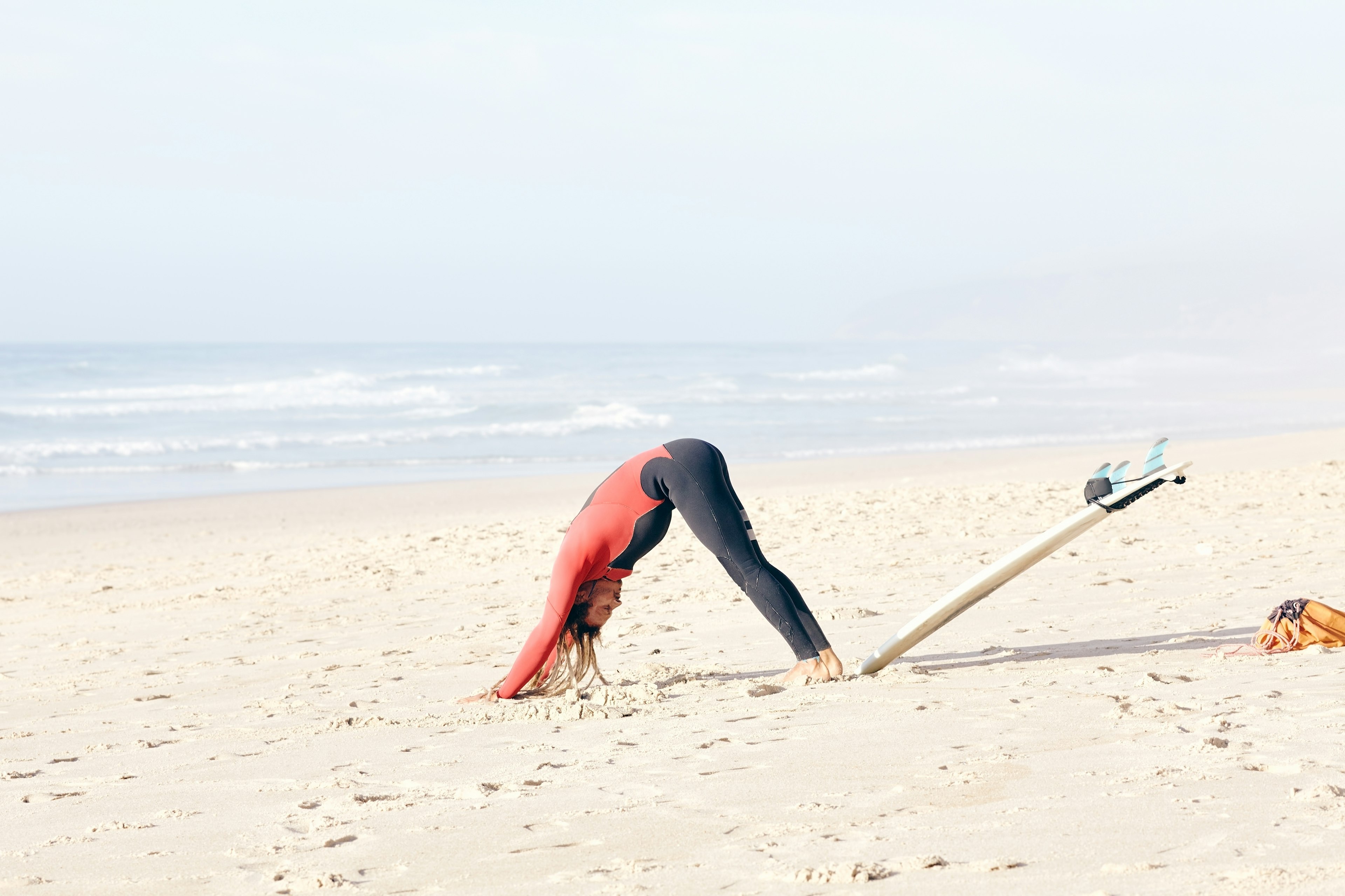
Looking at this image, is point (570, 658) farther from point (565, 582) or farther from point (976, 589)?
point (976, 589)

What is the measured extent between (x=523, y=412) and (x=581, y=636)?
23.3 m

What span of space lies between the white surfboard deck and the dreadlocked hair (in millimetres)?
1152

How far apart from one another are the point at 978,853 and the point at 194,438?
2174cm

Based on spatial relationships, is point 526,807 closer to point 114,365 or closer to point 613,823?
point 613,823

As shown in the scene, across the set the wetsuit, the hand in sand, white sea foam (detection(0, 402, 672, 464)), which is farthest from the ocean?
the wetsuit

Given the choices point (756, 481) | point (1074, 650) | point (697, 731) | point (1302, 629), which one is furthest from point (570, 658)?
point (756, 481)

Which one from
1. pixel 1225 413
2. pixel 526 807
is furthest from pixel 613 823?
pixel 1225 413

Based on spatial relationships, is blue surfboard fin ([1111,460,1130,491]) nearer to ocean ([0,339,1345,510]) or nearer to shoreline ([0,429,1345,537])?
shoreline ([0,429,1345,537])

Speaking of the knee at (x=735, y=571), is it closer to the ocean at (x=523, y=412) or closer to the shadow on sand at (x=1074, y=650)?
the shadow on sand at (x=1074, y=650)

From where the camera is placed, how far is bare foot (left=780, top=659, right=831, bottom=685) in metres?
4.58

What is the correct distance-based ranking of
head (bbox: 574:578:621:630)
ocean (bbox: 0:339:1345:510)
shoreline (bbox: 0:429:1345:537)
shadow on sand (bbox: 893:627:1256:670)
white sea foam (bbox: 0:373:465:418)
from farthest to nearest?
white sea foam (bbox: 0:373:465:418) < ocean (bbox: 0:339:1345:510) < shoreline (bbox: 0:429:1345:537) < shadow on sand (bbox: 893:627:1256:670) < head (bbox: 574:578:621:630)

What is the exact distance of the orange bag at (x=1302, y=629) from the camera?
461 cm

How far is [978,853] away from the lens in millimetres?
2627

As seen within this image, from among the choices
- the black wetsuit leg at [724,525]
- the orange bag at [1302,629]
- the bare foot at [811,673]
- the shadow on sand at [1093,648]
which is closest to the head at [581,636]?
the black wetsuit leg at [724,525]
